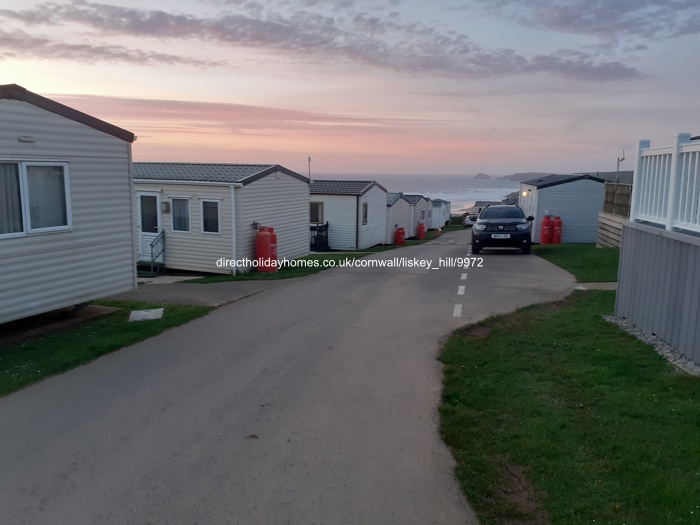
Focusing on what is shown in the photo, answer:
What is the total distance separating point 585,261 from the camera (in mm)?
16750

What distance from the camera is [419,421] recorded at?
5746 mm

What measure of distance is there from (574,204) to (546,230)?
1839 millimetres

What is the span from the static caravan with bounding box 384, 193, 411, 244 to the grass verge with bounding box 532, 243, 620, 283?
45.8 feet

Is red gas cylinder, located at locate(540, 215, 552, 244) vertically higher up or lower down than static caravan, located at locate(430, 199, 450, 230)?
higher up

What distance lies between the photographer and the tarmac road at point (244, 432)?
4.25 meters

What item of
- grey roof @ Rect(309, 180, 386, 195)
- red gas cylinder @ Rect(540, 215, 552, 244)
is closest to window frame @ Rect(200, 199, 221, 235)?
grey roof @ Rect(309, 180, 386, 195)

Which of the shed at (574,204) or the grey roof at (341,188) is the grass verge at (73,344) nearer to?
the grey roof at (341,188)

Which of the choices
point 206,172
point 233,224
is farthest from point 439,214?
point 233,224

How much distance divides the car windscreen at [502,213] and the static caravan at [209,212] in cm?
669

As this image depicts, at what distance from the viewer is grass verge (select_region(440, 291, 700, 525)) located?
4.10 metres

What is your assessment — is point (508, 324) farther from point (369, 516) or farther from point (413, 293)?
point (369, 516)

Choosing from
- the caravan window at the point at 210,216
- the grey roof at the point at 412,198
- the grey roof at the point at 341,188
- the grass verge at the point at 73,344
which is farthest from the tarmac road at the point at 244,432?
the grey roof at the point at 412,198

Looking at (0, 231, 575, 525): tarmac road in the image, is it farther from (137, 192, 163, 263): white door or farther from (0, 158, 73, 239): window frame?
(137, 192, 163, 263): white door

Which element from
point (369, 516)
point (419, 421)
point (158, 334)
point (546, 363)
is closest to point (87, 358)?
point (158, 334)
